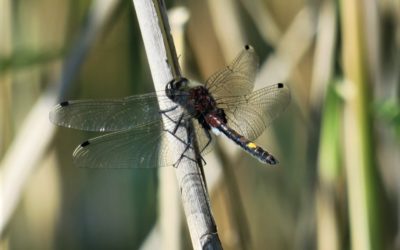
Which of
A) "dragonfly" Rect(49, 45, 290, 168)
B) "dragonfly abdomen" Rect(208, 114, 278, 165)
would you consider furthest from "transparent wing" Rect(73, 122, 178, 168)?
"dragonfly abdomen" Rect(208, 114, 278, 165)

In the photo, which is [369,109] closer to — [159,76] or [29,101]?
[159,76]

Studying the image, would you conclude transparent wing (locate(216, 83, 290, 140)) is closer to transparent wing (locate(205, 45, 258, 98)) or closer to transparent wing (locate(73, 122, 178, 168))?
transparent wing (locate(205, 45, 258, 98))

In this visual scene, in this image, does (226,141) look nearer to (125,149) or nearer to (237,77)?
(237,77)

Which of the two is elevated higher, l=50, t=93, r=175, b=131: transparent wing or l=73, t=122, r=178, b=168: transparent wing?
l=50, t=93, r=175, b=131: transparent wing

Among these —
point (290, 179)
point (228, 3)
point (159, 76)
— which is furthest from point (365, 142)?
point (290, 179)

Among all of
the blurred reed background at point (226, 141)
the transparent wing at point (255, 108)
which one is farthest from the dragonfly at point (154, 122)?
the blurred reed background at point (226, 141)

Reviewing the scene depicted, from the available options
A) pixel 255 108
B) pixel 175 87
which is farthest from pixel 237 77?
pixel 175 87

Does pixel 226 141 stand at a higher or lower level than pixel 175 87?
higher
